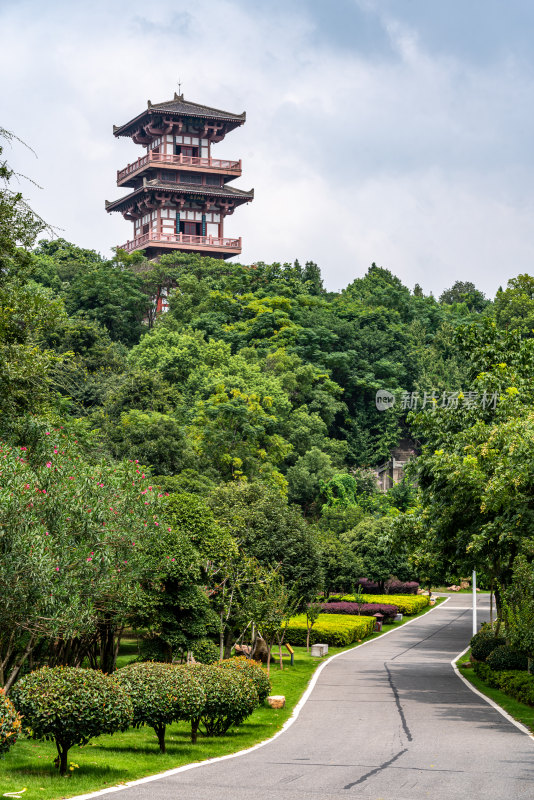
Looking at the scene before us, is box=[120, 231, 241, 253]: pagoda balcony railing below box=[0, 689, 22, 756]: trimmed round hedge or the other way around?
the other way around

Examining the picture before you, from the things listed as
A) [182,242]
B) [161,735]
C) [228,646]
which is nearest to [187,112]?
[182,242]

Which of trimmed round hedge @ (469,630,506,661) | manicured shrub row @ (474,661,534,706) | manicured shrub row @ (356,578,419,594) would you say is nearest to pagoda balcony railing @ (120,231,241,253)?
manicured shrub row @ (356,578,419,594)

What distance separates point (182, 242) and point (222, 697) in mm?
59408

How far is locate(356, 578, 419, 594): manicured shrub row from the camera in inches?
2028

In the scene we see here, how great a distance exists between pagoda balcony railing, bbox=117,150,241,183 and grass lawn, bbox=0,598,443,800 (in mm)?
57704

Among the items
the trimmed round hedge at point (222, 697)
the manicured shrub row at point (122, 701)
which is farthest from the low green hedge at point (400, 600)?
the manicured shrub row at point (122, 701)

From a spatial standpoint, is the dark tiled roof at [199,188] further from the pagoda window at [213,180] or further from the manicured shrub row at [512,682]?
the manicured shrub row at [512,682]

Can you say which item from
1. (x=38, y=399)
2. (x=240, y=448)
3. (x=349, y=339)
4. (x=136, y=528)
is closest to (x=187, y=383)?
(x=240, y=448)

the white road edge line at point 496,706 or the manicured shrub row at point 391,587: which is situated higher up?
the manicured shrub row at point 391,587

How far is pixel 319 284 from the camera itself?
80938 millimetres

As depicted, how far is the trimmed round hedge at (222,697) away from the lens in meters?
16.1

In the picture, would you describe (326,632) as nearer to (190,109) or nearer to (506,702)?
(506,702)

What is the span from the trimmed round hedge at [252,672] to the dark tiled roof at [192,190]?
5598 centimetres

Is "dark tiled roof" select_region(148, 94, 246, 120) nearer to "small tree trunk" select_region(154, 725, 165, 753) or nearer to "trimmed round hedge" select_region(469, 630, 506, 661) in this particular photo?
"trimmed round hedge" select_region(469, 630, 506, 661)
